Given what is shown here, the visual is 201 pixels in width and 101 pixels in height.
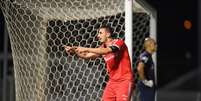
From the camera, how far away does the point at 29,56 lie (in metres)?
6.90

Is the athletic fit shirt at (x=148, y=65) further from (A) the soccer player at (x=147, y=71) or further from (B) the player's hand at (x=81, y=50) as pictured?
(B) the player's hand at (x=81, y=50)

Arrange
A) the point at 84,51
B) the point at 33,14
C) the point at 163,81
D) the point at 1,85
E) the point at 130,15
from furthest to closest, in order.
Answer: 1. the point at 163,81
2. the point at 1,85
3. the point at 33,14
4. the point at 130,15
5. the point at 84,51

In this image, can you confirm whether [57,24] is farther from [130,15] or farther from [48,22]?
[130,15]

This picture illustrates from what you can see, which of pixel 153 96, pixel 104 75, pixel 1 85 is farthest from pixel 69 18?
pixel 1 85

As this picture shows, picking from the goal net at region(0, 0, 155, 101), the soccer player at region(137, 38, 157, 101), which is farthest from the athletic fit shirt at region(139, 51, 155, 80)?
the goal net at region(0, 0, 155, 101)

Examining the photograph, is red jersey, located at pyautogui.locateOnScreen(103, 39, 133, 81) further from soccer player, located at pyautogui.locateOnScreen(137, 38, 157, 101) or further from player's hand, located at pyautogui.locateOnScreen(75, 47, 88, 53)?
soccer player, located at pyautogui.locateOnScreen(137, 38, 157, 101)

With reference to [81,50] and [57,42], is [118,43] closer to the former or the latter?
[81,50]

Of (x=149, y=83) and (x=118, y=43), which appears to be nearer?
(x=118, y=43)

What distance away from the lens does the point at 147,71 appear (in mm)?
6859

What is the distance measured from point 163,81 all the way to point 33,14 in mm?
7409

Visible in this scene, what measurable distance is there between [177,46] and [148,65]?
281 inches

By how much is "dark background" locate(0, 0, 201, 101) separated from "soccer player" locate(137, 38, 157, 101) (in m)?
5.88

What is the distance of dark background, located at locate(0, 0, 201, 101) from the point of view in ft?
43.4

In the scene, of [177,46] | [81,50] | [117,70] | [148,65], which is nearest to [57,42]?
[148,65]
